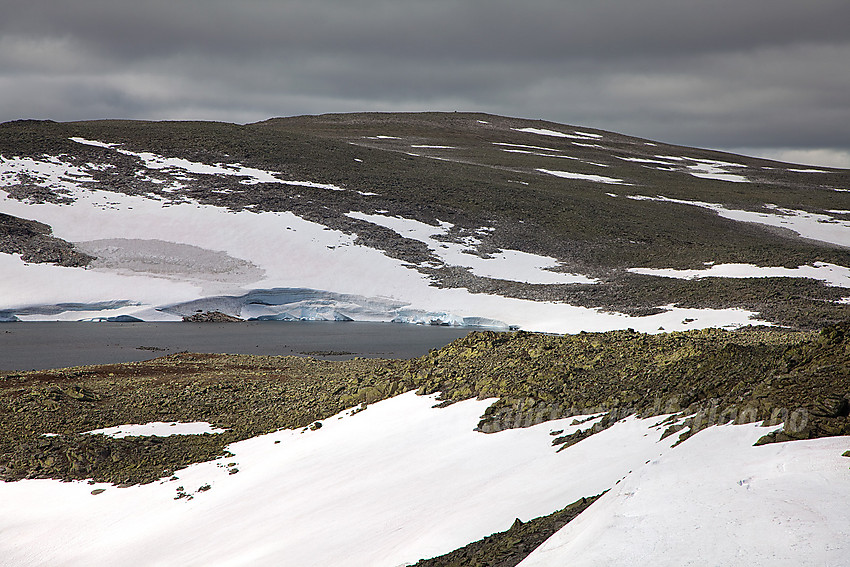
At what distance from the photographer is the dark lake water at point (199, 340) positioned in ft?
88.5

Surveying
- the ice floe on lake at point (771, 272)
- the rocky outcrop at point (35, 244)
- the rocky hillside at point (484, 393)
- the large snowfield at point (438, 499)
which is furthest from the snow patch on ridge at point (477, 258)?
the large snowfield at point (438, 499)

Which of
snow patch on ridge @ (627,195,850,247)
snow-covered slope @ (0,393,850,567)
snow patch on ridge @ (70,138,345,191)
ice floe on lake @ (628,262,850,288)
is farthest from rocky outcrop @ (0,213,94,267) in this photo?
snow patch on ridge @ (627,195,850,247)

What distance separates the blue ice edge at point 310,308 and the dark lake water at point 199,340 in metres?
1.06

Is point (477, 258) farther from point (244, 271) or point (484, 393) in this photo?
point (484, 393)

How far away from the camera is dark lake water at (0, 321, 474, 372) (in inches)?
1062

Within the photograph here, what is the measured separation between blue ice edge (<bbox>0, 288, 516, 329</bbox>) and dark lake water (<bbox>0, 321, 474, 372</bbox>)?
3.49ft

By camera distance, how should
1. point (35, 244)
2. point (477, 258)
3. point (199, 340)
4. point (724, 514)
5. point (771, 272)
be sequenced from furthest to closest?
point (477, 258)
point (35, 244)
point (771, 272)
point (199, 340)
point (724, 514)

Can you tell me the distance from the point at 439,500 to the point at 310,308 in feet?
106

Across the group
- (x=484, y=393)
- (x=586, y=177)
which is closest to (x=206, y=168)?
(x=586, y=177)

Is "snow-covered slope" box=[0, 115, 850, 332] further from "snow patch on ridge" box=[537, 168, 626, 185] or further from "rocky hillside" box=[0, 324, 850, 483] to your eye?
"rocky hillside" box=[0, 324, 850, 483]

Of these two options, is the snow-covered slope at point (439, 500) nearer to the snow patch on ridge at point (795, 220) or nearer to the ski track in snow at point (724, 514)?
the ski track in snow at point (724, 514)

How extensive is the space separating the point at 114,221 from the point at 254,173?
12.0m

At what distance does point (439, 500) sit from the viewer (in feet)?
27.9

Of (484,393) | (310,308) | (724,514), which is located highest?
(724,514)
